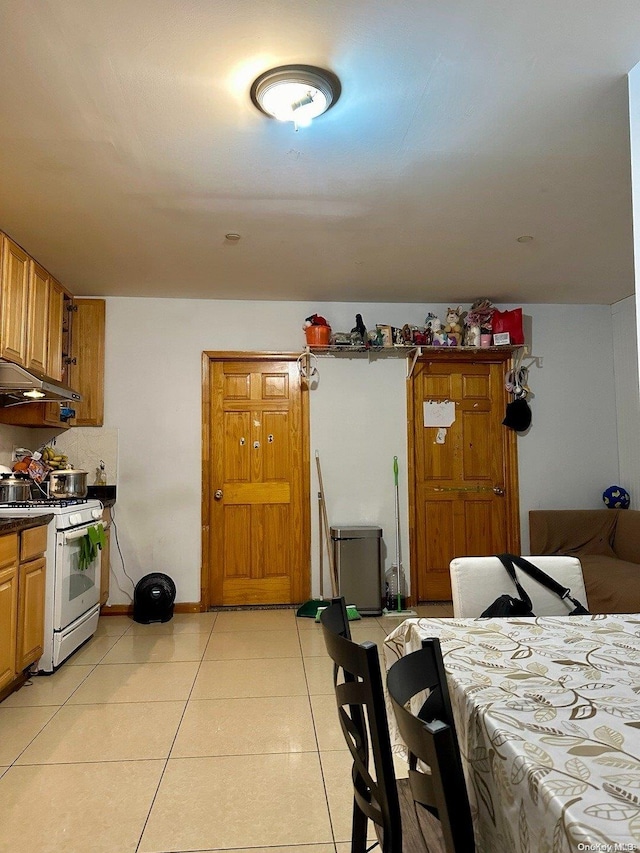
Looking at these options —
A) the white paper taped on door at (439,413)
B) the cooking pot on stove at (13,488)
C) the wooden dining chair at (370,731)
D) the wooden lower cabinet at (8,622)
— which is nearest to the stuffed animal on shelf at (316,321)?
the white paper taped on door at (439,413)

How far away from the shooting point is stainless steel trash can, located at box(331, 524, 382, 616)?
4770 millimetres

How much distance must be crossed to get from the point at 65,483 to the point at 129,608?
1171 millimetres

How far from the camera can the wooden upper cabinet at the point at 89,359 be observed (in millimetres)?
4871

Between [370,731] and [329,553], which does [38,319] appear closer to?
[329,553]

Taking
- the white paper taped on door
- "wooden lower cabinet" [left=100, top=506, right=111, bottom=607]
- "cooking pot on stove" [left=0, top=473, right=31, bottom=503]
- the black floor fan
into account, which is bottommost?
the black floor fan

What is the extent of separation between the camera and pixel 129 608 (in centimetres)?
482

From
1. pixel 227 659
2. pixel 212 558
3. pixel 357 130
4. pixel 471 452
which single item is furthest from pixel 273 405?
pixel 357 130

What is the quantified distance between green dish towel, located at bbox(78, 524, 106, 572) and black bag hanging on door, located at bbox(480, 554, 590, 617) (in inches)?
106

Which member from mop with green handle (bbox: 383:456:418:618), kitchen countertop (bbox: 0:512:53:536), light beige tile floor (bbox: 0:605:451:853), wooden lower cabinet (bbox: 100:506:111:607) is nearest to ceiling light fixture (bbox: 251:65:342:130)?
kitchen countertop (bbox: 0:512:53:536)

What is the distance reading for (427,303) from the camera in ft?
17.2

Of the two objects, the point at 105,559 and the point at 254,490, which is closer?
the point at 105,559

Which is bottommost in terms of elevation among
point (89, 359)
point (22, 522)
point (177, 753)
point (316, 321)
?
point (177, 753)

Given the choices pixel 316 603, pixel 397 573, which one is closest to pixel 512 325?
pixel 397 573

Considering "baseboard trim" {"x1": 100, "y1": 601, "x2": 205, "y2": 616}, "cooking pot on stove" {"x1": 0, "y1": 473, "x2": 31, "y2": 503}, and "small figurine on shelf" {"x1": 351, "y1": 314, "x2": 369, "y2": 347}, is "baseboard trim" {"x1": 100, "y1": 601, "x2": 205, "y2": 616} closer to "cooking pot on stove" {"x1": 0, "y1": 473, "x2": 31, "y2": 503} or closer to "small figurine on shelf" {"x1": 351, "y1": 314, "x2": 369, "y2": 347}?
"cooking pot on stove" {"x1": 0, "y1": 473, "x2": 31, "y2": 503}
